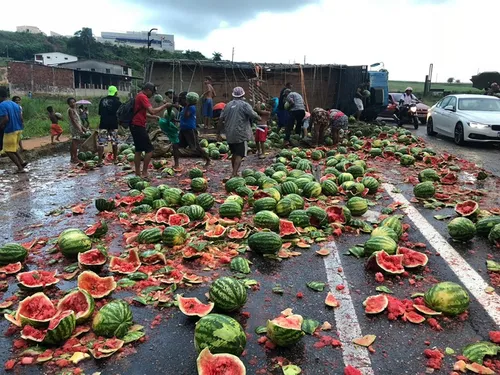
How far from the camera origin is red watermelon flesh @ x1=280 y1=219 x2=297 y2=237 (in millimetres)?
5077

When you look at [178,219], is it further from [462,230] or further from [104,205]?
[462,230]

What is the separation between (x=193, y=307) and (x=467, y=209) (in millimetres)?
4267

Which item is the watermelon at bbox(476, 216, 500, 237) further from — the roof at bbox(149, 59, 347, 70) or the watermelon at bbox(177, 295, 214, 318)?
the roof at bbox(149, 59, 347, 70)

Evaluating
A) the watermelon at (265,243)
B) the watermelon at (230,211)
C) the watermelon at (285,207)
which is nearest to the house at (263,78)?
the watermelon at (230,211)

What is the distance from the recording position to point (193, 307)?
134 inches

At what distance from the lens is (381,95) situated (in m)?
18.2

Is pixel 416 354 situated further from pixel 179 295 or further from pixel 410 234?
pixel 410 234

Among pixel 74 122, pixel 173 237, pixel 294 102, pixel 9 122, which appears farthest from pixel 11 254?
pixel 294 102

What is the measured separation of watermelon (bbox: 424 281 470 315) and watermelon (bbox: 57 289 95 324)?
9.47 feet

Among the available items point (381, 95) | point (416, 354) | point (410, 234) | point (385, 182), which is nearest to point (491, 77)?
point (381, 95)

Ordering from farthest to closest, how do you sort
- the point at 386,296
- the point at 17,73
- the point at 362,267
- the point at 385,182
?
the point at 17,73
the point at 385,182
the point at 362,267
the point at 386,296

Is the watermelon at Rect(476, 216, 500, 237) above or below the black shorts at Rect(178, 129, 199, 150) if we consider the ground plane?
below

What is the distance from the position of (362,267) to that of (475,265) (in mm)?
1266

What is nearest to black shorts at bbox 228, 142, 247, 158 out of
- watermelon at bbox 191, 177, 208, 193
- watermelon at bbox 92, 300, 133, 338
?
watermelon at bbox 191, 177, 208, 193
